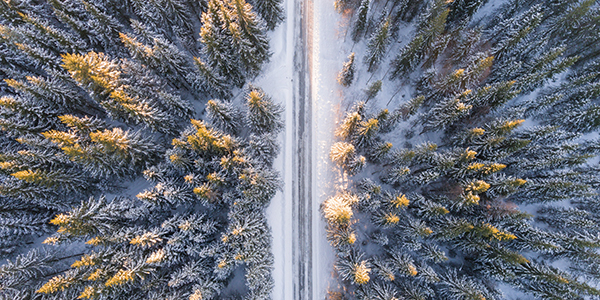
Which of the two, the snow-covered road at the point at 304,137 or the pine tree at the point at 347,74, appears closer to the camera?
the pine tree at the point at 347,74

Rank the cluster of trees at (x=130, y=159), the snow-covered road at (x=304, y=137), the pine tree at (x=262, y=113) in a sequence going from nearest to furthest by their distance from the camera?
the cluster of trees at (x=130, y=159) < the pine tree at (x=262, y=113) < the snow-covered road at (x=304, y=137)

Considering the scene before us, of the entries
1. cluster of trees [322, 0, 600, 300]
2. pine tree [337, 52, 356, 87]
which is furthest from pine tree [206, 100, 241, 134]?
pine tree [337, 52, 356, 87]

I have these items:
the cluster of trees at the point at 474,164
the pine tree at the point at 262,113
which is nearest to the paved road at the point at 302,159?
the cluster of trees at the point at 474,164

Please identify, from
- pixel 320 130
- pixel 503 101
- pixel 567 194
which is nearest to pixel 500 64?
pixel 503 101

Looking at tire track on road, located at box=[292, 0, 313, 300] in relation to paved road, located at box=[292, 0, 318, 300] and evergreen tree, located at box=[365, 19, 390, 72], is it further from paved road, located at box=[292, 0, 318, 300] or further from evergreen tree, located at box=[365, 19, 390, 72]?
evergreen tree, located at box=[365, 19, 390, 72]

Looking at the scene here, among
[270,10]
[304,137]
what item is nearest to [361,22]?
[270,10]

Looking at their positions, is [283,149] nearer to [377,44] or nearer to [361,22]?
[377,44]

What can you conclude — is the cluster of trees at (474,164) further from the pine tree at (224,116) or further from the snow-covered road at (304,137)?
the pine tree at (224,116)
